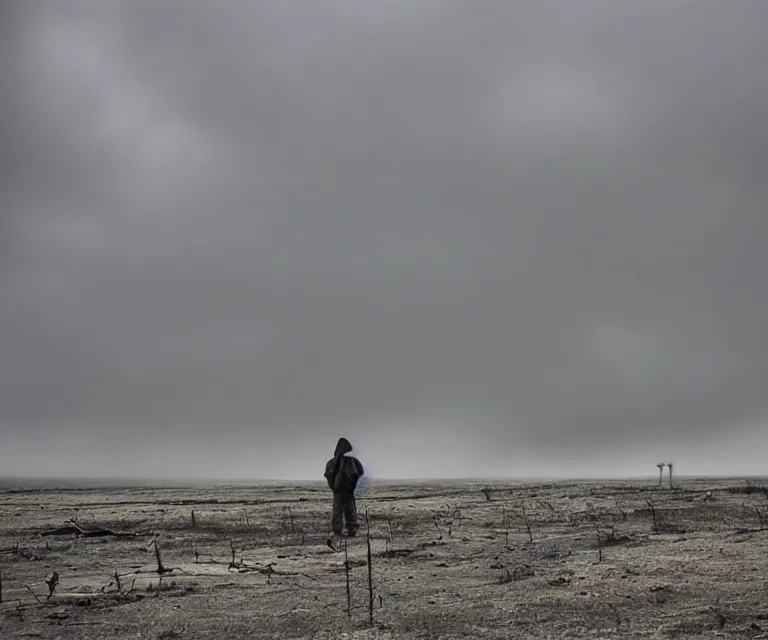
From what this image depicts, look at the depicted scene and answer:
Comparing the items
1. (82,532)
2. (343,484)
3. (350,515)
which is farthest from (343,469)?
(82,532)

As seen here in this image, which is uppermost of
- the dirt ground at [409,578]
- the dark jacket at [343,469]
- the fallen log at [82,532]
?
the dark jacket at [343,469]

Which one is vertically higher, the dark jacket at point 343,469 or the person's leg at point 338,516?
the dark jacket at point 343,469

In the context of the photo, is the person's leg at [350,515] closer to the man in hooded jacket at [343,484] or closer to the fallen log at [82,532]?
the man in hooded jacket at [343,484]

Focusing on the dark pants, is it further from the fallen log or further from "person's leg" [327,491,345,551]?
the fallen log

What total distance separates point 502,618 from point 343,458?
12.7 m

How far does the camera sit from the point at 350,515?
23391 millimetres

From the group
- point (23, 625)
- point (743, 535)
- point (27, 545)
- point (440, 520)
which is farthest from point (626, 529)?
point (27, 545)

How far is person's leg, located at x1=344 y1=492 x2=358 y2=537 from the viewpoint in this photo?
2312cm

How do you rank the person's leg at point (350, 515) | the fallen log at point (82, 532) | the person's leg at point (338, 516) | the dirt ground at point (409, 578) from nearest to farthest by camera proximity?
the dirt ground at point (409, 578) → the person's leg at point (338, 516) → the person's leg at point (350, 515) → the fallen log at point (82, 532)

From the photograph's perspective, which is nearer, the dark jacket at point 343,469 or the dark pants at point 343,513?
the dark pants at point 343,513

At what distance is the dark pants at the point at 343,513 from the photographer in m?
23.0

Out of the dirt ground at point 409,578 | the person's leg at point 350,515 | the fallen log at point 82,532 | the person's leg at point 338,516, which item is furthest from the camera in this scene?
the fallen log at point 82,532

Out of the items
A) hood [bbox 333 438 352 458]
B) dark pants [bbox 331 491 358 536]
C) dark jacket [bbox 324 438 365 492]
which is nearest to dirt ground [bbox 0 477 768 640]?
dark pants [bbox 331 491 358 536]

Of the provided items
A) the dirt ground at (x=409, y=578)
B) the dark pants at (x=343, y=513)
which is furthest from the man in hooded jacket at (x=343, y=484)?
the dirt ground at (x=409, y=578)
